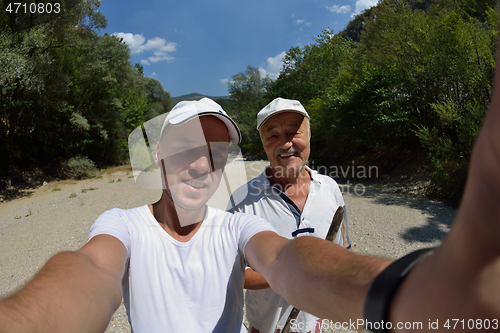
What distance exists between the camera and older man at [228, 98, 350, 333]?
6.45ft

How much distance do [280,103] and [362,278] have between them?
190 centimetres

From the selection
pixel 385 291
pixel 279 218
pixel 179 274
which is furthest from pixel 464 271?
pixel 279 218

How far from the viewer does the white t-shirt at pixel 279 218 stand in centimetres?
194

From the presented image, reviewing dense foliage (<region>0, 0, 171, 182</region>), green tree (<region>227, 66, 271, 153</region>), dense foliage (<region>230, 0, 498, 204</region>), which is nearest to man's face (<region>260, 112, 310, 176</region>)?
dense foliage (<region>230, 0, 498, 204</region>)

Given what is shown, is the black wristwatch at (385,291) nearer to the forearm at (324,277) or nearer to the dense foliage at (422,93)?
the forearm at (324,277)

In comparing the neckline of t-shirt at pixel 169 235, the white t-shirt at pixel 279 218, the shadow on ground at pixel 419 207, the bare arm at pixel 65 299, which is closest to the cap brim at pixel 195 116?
the neckline of t-shirt at pixel 169 235

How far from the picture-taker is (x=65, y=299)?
739 mm

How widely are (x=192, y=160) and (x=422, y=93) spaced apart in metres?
13.6

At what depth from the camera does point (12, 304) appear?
657 mm

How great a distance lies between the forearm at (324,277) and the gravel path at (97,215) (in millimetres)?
4052

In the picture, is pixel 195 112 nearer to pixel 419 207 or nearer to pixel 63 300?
pixel 63 300

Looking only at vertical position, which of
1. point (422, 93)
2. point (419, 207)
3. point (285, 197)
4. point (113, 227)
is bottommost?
point (419, 207)

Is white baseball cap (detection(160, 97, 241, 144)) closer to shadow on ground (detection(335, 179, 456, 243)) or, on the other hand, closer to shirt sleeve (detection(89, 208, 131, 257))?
shirt sleeve (detection(89, 208, 131, 257))

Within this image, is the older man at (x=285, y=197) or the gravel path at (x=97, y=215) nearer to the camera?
the older man at (x=285, y=197)
